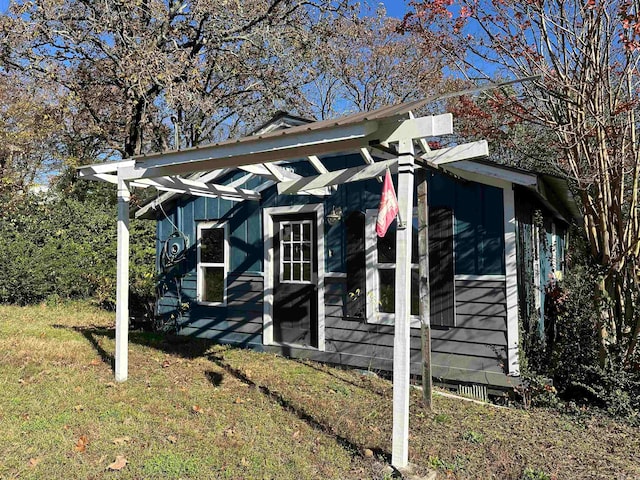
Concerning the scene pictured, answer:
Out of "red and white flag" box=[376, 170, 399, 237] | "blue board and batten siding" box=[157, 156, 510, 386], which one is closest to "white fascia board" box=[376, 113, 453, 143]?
"red and white flag" box=[376, 170, 399, 237]

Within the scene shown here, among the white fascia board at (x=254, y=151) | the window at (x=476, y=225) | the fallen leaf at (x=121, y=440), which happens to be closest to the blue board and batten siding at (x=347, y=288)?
the window at (x=476, y=225)

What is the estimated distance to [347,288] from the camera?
6562mm

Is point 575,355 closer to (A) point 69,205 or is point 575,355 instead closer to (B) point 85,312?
(B) point 85,312

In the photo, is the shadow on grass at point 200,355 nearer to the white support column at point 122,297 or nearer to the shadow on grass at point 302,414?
the shadow on grass at point 302,414

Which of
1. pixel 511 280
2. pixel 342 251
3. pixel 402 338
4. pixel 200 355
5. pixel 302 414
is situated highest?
pixel 342 251

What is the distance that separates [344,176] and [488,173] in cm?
187

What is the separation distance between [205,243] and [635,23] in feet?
21.1

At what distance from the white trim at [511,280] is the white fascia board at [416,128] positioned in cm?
244

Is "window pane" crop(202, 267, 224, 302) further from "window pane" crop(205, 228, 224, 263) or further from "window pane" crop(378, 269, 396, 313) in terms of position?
"window pane" crop(378, 269, 396, 313)

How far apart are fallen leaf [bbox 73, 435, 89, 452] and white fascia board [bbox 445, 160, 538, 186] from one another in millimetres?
4241

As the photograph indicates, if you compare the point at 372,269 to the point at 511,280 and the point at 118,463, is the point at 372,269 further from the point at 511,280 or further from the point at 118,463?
the point at 118,463

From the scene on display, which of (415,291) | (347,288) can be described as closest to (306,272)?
(347,288)

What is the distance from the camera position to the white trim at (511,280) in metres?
5.48

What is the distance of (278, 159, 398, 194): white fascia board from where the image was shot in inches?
170
